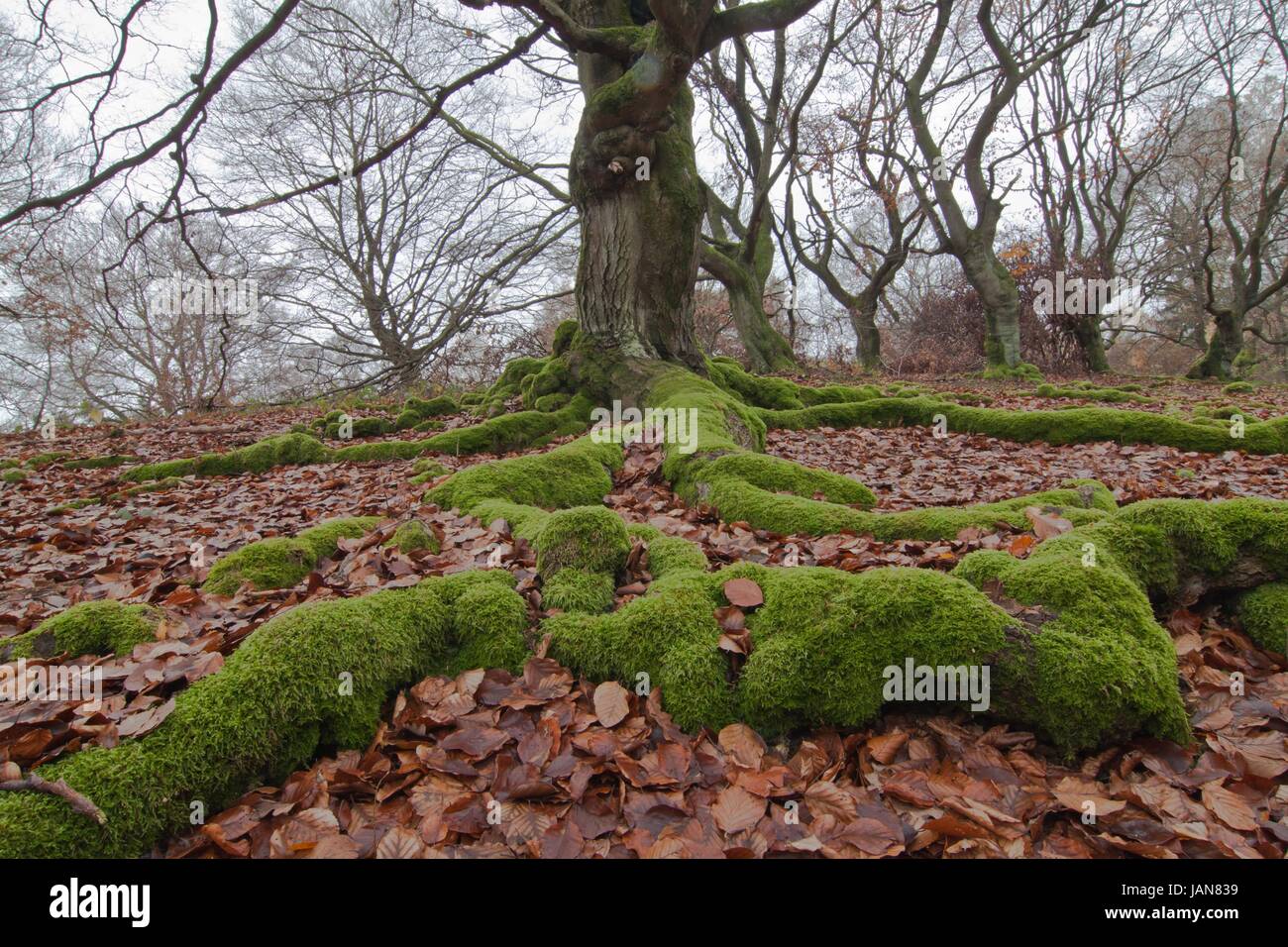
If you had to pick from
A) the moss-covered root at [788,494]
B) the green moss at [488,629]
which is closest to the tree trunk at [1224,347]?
the moss-covered root at [788,494]

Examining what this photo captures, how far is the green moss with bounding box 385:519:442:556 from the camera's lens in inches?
137

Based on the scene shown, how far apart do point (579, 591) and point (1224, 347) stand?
19143mm

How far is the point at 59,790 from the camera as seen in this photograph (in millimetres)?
1631

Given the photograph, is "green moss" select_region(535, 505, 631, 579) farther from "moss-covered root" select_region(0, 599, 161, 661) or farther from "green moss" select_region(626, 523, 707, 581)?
"moss-covered root" select_region(0, 599, 161, 661)

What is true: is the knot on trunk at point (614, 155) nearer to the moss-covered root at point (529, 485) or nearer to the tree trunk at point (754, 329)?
the moss-covered root at point (529, 485)

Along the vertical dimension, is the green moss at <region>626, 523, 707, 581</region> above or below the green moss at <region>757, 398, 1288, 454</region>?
below

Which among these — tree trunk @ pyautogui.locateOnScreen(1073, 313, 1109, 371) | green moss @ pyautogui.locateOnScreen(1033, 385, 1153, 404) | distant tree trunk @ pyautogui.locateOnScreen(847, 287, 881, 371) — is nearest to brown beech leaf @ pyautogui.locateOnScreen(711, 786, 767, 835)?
green moss @ pyautogui.locateOnScreen(1033, 385, 1153, 404)

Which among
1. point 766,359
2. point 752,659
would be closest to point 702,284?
point 766,359

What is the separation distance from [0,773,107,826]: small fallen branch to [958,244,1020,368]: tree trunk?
1658 centimetres

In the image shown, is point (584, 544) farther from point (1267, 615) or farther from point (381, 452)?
point (381, 452)

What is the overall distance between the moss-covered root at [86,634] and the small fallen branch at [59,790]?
Answer: 915 mm

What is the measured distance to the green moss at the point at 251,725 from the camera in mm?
1642
